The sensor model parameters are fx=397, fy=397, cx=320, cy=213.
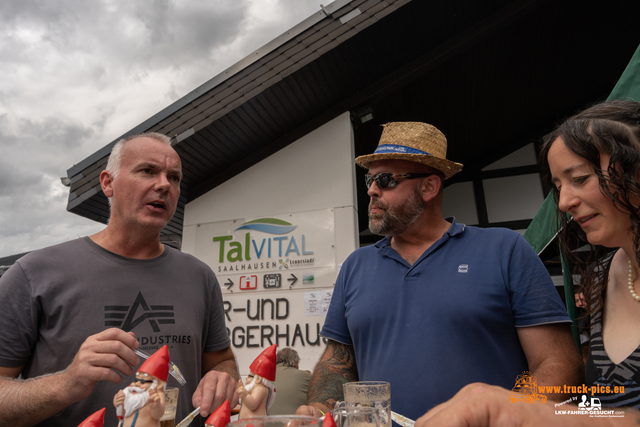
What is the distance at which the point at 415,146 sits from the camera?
6.72ft

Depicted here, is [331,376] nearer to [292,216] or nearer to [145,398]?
[145,398]

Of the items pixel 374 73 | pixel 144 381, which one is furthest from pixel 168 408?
pixel 374 73

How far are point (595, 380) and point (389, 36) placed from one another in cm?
416

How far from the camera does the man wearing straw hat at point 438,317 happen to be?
1466mm

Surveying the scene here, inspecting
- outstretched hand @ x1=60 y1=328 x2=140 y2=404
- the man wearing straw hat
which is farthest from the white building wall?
outstretched hand @ x1=60 y1=328 x2=140 y2=404

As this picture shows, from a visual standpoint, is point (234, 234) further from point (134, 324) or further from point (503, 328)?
point (503, 328)

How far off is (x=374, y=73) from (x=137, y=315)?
13.5 ft

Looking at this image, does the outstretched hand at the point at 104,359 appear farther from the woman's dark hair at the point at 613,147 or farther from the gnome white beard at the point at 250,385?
the woman's dark hair at the point at 613,147

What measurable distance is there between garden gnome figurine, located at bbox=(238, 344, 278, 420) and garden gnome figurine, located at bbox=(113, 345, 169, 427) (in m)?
0.19

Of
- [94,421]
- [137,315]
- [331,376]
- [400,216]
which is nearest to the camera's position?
[94,421]

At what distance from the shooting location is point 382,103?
5.36 metres

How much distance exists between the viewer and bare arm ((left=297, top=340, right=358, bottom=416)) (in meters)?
1.50

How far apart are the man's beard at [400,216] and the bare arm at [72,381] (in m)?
1.27

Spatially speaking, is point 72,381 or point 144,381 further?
point 72,381
